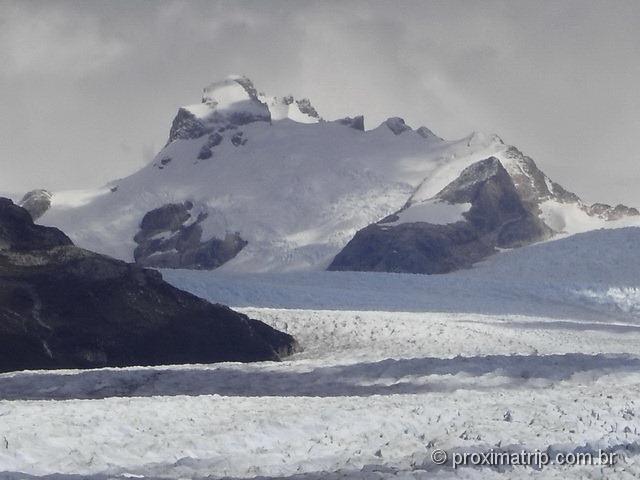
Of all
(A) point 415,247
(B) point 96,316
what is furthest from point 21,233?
(A) point 415,247

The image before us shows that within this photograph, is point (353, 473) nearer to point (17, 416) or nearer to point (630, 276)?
point (17, 416)

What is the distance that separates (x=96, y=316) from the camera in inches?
1439

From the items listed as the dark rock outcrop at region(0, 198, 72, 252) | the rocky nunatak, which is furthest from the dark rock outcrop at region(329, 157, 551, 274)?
the rocky nunatak

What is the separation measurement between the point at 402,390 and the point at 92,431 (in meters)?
9.67

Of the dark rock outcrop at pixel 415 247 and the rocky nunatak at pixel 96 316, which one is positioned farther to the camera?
the dark rock outcrop at pixel 415 247

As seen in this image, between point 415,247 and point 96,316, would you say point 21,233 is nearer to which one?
point 96,316

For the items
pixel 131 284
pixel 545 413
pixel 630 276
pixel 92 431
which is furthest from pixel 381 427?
pixel 630 276

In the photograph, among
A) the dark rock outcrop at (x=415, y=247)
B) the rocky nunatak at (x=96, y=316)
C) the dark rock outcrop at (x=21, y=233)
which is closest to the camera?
the rocky nunatak at (x=96, y=316)

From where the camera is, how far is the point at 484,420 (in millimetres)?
20344

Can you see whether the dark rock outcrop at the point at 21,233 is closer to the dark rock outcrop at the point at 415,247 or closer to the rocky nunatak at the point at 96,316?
the rocky nunatak at the point at 96,316

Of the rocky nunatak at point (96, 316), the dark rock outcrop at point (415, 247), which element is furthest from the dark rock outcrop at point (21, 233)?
the dark rock outcrop at point (415, 247)

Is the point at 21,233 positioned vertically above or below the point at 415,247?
below

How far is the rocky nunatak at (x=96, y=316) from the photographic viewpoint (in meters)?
34.4

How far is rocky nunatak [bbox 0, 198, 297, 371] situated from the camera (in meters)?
34.4
